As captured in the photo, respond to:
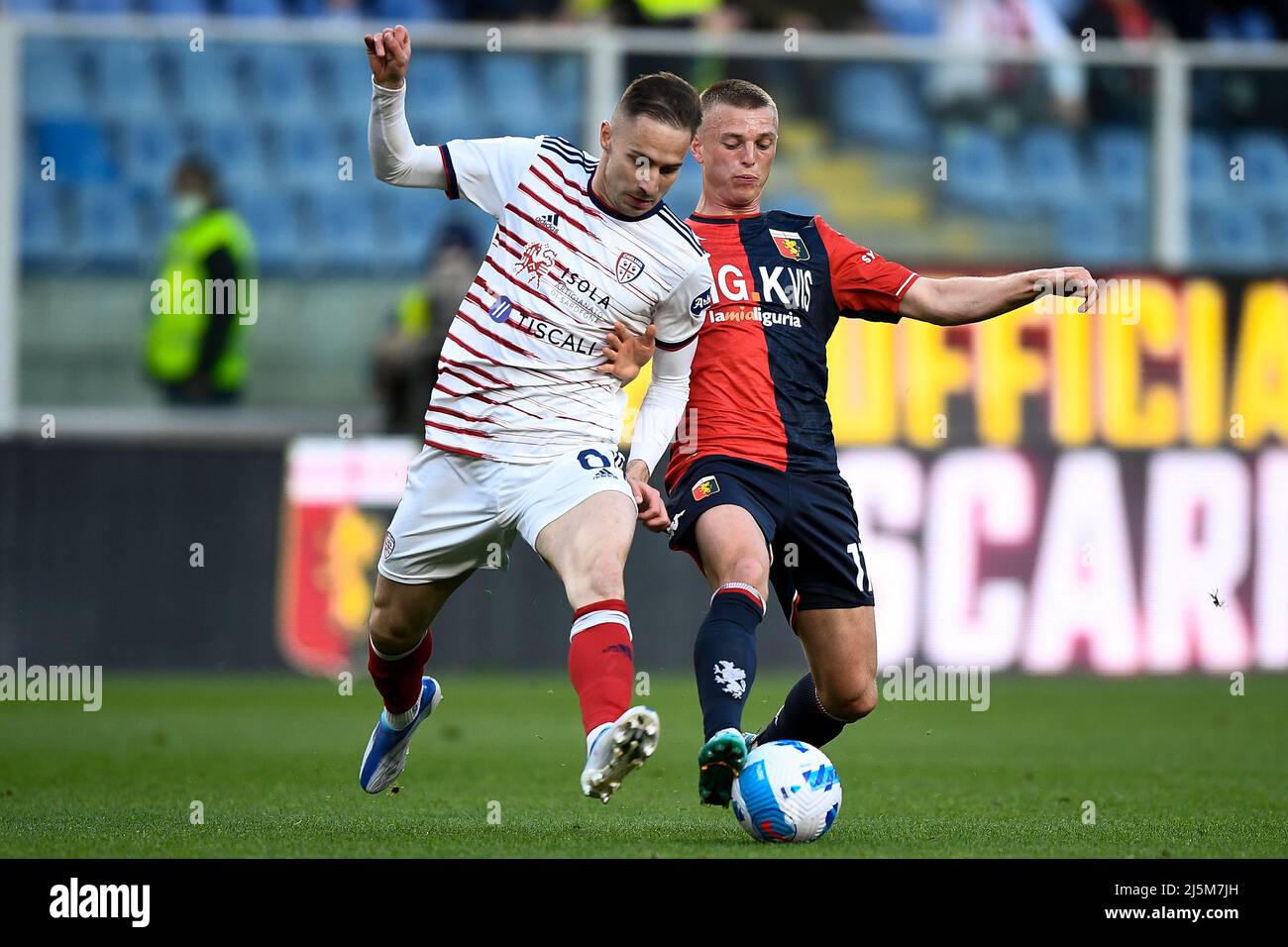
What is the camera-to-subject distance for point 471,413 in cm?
569

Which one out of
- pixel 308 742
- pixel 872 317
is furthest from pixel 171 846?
pixel 308 742

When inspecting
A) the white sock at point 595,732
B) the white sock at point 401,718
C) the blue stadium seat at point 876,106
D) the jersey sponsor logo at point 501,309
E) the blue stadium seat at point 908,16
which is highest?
the blue stadium seat at point 908,16

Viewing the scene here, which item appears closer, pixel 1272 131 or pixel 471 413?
pixel 471 413

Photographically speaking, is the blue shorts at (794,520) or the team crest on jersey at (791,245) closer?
the blue shorts at (794,520)

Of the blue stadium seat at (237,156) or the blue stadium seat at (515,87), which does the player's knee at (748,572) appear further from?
the blue stadium seat at (237,156)

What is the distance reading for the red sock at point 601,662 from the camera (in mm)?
5117

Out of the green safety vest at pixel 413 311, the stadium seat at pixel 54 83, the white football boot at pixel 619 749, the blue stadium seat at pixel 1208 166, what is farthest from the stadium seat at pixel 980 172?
the white football boot at pixel 619 749

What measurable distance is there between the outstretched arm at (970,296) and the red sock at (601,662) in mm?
1498

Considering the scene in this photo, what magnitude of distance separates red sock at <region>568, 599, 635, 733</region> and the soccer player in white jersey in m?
0.04

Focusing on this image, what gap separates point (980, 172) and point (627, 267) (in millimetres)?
7948

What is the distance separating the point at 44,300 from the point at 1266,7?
9.84m

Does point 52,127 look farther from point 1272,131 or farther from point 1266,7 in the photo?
point 1266,7

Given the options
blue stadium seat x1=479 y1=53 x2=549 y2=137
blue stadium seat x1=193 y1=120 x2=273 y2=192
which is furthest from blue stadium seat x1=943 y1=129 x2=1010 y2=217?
blue stadium seat x1=193 y1=120 x2=273 y2=192

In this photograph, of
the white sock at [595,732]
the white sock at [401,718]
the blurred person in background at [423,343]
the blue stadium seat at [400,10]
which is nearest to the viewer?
the white sock at [595,732]
